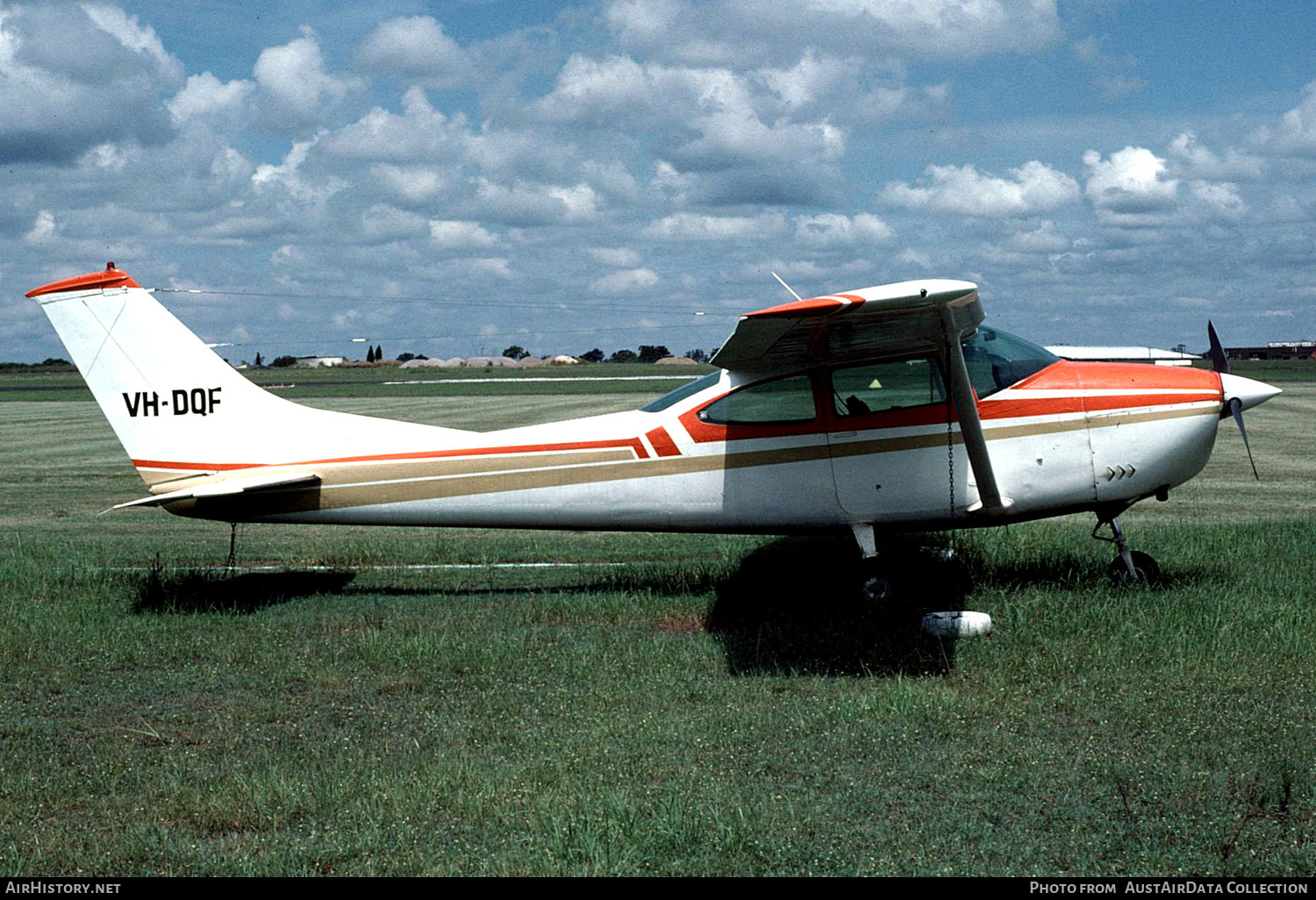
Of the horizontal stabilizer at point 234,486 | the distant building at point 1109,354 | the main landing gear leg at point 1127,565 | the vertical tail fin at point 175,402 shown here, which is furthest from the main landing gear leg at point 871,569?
the distant building at point 1109,354

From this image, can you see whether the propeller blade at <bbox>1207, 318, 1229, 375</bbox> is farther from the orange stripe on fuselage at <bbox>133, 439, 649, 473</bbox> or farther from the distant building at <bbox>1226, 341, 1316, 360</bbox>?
the distant building at <bbox>1226, 341, 1316, 360</bbox>

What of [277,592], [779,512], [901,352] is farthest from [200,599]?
[901,352]

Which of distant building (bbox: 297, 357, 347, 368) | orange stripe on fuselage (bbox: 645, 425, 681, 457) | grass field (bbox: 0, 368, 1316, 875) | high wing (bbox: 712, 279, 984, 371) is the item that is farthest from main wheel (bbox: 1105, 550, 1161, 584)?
distant building (bbox: 297, 357, 347, 368)

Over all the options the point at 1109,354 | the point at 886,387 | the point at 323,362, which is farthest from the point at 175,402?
the point at 323,362

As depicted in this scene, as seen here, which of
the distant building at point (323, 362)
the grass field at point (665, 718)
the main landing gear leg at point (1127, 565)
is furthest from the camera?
the distant building at point (323, 362)

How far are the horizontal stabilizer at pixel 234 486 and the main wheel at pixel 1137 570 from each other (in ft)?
22.4

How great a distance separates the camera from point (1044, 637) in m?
7.60

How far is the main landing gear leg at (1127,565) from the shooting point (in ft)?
30.3

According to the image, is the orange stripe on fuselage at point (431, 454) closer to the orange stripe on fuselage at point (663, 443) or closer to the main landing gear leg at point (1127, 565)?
the orange stripe on fuselage at point (663, 443)

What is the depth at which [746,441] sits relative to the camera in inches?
360

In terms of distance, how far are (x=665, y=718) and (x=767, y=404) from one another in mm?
3531

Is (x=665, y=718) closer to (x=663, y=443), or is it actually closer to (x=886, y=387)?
(x=663, y=443)

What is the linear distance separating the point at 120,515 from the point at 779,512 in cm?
1179

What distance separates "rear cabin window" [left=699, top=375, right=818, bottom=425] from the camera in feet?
29.5
